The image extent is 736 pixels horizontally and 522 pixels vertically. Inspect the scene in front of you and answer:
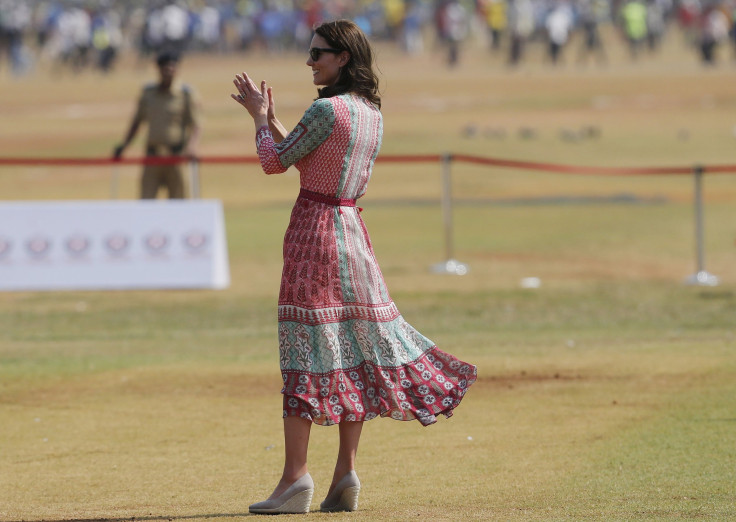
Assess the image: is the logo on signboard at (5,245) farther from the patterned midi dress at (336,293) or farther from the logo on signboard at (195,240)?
the patterned midi dress at (336,293)

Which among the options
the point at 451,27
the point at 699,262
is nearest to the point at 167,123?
the point at 699,262

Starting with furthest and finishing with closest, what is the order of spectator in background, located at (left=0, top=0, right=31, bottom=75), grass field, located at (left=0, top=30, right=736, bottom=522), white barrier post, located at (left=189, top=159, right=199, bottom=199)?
1. spectator in background, located at (left=0, top=0, right=31, bottom=75)
2. white barrier post, located at (left=189, top=159, right=199, bottom=199)
3. grass field, located at (left=0, top=30, right=736, bottom=522)

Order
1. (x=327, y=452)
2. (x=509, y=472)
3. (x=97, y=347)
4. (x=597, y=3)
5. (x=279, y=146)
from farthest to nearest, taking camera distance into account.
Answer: (x=597, y=3), (x=97, y=347), (x=327, y=452), (x=509, y=472), (x=279, y=146)

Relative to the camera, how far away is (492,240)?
1934 centimetres

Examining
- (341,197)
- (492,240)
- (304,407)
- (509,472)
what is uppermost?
(341,197)

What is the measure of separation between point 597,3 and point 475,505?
150 ft

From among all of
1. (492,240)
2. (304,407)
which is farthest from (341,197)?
(492,240)

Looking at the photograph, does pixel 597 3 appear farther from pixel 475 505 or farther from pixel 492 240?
pixel 475 505

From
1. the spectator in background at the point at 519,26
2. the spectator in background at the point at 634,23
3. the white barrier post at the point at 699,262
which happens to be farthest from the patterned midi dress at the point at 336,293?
the spectator in background at the point at 634,23

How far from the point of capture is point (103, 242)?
13898mm

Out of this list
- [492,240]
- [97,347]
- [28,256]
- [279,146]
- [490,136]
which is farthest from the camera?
[490,136]

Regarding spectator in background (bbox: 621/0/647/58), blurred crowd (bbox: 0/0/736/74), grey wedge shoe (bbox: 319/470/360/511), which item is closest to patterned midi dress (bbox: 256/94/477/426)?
grey wedge shoe (bbox: 319/470/360/511)

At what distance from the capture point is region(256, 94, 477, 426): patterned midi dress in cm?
550

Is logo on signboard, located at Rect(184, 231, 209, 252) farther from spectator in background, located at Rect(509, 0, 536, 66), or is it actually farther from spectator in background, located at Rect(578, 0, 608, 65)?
spectator in background, located at Rect(578, 0, 608, 65)
